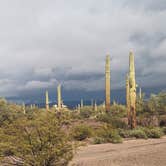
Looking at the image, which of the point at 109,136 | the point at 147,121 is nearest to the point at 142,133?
the point at 109,136

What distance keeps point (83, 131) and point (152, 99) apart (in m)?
17.1

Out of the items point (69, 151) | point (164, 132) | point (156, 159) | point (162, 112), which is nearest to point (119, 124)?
point (164, 132)

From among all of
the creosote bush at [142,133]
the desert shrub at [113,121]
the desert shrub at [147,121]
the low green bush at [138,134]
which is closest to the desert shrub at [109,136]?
the creosote bush at [142,133]

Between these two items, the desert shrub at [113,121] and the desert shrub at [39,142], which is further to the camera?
the desert shrub at [113,121]

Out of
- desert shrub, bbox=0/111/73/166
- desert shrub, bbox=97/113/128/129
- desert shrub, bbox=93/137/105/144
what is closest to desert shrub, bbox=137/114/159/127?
desert shrub, bbox=97/113/128/129

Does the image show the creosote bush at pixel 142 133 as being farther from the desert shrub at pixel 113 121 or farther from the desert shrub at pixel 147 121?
the desert shrub at pixel 147 121

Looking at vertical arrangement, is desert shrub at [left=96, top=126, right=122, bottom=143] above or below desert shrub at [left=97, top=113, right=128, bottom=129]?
below

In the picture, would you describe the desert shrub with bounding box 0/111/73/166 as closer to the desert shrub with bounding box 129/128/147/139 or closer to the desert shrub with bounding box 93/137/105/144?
the desert shrub with bounding box 93/137/105/144

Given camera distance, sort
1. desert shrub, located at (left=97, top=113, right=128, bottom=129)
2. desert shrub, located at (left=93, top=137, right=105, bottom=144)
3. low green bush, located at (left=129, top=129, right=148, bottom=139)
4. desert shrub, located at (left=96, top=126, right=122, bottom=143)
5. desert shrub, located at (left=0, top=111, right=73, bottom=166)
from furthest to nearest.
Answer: desert shrub, located at (left=97, top=113, right=128, bottom=129), low green bush, located at (left=129, top=129, right=148, bottom=139), desert shrub, located at (left=96, top=126, right=122, bottom=143), desert shrub, located at (left=93, top=137, right=105, bottom=144), desert shrub, located at (left=0, top=111, right=73, bottom=166)

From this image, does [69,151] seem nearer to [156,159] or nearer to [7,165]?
[7,165]

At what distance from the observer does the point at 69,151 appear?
1419 centimetres

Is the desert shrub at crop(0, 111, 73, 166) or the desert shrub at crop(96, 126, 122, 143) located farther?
the desert shrub at crop(96, 126, 122, 143)

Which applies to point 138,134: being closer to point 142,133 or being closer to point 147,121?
→ point 142,133

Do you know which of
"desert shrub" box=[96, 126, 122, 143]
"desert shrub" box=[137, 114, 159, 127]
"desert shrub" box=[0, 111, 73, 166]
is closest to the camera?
"desert shrub" box=[0, 111, 73, 166]
